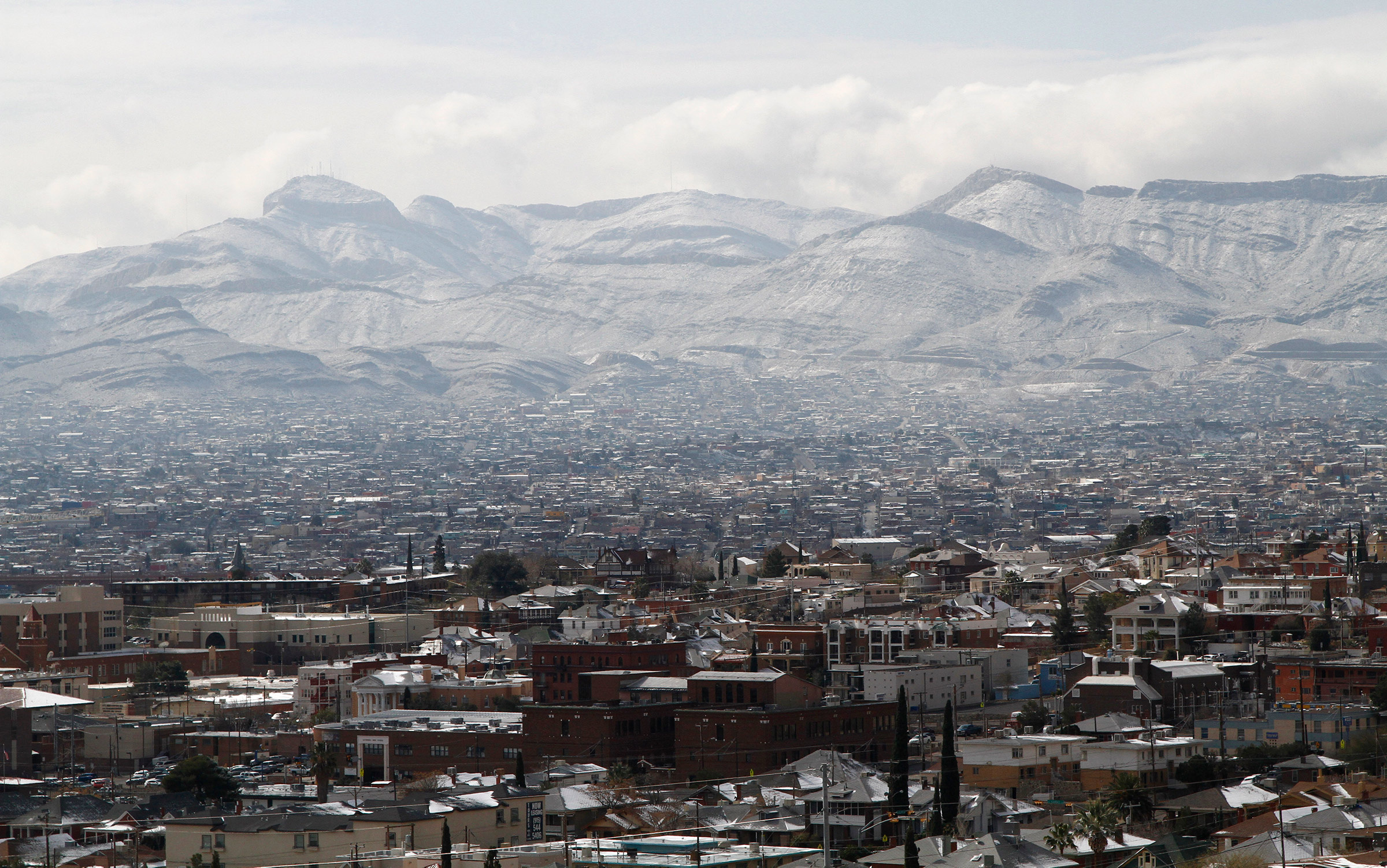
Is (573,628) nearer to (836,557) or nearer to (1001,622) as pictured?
(1001,622)

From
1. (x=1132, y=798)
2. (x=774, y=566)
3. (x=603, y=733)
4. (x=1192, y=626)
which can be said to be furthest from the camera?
(x=774, y=566)

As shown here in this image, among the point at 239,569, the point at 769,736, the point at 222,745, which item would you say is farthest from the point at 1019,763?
the point at 239,569

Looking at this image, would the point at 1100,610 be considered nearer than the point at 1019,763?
No

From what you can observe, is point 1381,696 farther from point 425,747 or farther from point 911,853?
point 911,853

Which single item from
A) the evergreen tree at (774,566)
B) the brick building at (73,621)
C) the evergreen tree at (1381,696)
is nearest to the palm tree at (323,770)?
the evergreen tree at (1381,696)

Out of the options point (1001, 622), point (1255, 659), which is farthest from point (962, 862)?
point (1001, 622)

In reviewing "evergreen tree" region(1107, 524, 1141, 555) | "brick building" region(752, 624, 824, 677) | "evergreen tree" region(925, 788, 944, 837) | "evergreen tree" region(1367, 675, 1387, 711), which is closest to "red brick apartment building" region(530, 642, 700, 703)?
"brick building" region(752, 624, 824, 677)

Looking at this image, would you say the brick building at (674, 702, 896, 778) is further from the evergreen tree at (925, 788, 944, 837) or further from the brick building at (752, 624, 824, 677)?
the brick building at (752, 624, 824, 677)
